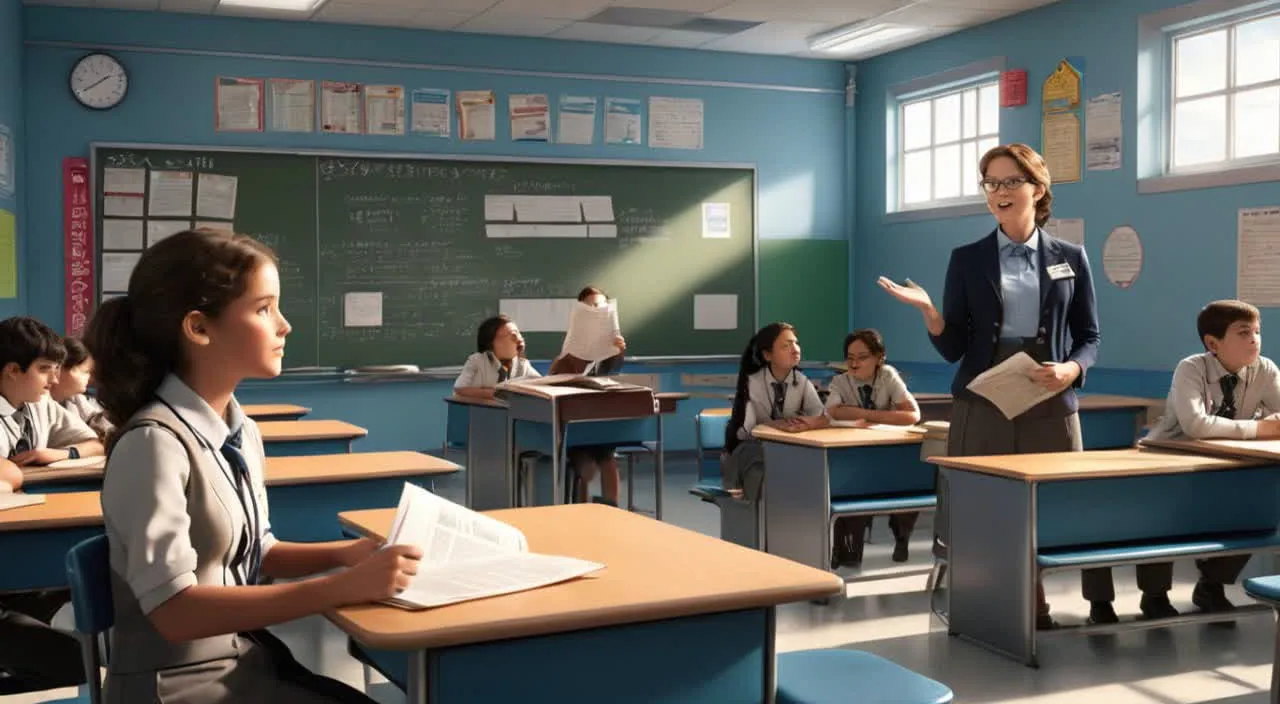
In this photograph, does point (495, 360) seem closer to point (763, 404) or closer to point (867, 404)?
point (763, 404)

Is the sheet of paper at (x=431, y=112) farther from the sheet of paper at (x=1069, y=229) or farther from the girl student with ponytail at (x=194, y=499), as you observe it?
the girl student with ponytail at (x=194, y=499)

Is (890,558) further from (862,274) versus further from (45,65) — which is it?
(45,65)

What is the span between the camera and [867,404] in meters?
5.49

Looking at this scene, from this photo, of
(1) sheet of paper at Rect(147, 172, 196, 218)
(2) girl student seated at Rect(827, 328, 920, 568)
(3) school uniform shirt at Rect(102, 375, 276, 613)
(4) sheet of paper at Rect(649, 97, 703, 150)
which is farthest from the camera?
(4) sheet of paper at Rect(649, 97, 703, 150)

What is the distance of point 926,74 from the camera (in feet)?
26.5

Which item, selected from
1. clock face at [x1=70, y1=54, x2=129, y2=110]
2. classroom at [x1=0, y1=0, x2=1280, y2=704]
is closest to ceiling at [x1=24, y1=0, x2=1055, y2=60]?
classroom at [x1=0, y1=0, x2=1280, y2=704]

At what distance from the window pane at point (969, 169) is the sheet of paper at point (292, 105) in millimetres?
4011

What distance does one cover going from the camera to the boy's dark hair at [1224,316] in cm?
430

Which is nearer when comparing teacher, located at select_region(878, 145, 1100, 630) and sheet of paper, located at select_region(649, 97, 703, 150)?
teacher, located at select_region(878, 145, 1100, 630)

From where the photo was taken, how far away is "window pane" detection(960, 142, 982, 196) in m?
7.80

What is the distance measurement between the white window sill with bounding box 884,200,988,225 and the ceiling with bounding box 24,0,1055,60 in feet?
3.53

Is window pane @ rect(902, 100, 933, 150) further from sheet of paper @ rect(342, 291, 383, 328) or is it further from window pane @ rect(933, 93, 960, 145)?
sheet of paper @ rect(342, 291, 383, 328)

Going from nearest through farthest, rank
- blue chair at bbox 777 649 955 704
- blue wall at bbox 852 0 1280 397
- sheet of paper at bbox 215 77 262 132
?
blue chair at bbox 777 649 955 704 < blue wall at bbox 852 0 1280 397 < sheet of paper at bbox 215 77 262 132

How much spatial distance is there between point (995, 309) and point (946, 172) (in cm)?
458
